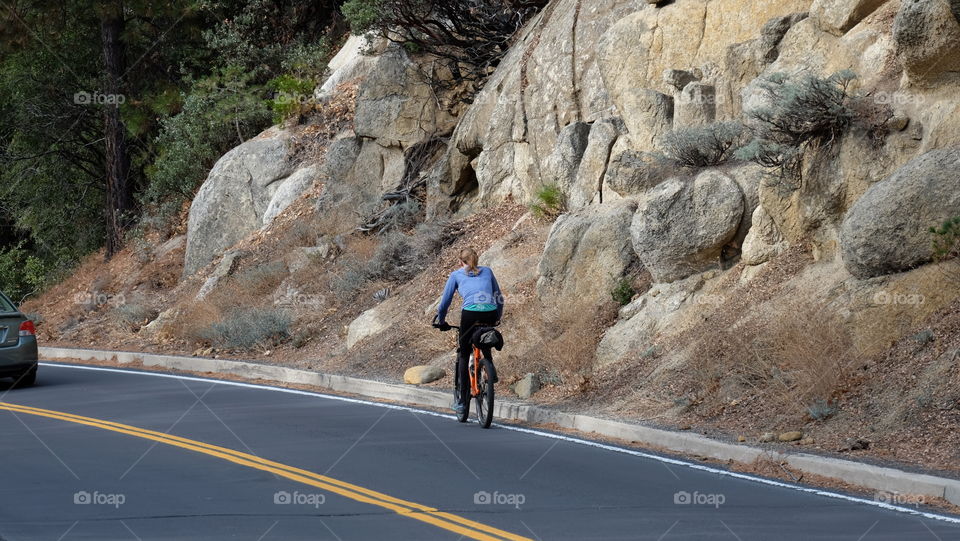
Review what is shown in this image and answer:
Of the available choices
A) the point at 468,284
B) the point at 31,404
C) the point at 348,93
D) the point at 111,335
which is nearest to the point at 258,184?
the point at 348,93

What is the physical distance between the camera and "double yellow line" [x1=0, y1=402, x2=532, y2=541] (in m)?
7.89

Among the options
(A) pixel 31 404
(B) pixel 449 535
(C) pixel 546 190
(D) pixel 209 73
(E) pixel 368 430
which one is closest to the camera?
(B) pixel 449 535

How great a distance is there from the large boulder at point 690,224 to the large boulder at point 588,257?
3.80 ft

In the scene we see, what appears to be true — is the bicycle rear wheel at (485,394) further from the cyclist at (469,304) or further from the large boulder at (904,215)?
the large boulder at (904,215)

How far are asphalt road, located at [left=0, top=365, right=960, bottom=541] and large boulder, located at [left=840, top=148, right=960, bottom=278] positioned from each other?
369cm

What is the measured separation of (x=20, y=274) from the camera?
3909cm

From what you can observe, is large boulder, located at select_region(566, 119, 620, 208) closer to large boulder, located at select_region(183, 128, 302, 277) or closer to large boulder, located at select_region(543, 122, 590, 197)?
large boulder, located at select_region(543, 122, 590, 197)

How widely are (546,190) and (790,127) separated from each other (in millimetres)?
7021

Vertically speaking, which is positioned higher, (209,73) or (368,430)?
(209,73)

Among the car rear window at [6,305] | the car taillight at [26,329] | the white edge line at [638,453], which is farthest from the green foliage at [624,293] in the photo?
the car rear window at [6,305]

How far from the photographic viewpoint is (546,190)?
21.0 meters

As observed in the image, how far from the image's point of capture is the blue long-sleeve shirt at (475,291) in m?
13.3

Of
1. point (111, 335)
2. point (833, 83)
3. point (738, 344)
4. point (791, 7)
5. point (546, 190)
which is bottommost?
point (111, 335)

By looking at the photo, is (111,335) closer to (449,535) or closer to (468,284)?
(468,284)
